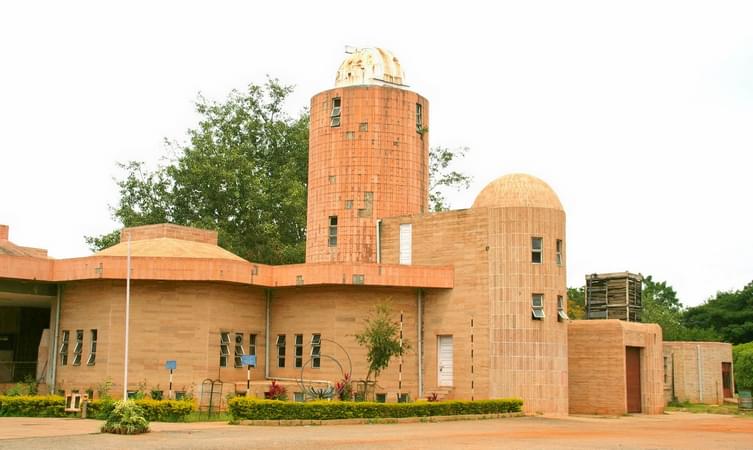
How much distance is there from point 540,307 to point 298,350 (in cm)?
1060

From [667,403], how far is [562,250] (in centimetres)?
1581

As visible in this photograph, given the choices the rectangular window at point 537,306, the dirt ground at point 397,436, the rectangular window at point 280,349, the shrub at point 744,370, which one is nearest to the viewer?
the dirt ground at point 397,436

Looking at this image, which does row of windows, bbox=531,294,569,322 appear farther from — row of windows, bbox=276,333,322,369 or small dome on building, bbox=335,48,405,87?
small dome on building, bbox=335,48,405,87

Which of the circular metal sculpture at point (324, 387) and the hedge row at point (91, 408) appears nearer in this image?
the hedge row at point (91, 408)

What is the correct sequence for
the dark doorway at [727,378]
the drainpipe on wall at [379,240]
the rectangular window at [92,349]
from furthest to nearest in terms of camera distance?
the dark doorway at [727,378] < the drainpipe on wall at [379,240] < the rectangular window at [92,349]

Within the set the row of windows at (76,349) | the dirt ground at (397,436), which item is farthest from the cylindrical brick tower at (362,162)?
the dirt ground at (397,436)

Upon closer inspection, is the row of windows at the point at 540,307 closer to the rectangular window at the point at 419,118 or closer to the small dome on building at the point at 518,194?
the small dome on building at the point at 518,194

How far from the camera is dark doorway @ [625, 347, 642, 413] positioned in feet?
134

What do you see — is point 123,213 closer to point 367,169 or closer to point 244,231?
point 244,231

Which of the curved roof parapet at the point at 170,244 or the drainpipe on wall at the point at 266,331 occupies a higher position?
the curved roof parapet at the point at 170,244

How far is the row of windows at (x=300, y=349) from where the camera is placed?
3878 centimetres

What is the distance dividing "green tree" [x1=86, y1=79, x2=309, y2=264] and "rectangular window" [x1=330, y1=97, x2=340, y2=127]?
13429 mm

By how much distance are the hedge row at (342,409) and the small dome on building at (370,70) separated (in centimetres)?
1884

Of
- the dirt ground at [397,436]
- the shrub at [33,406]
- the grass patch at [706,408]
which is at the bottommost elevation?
the grass patch at [706,408]
